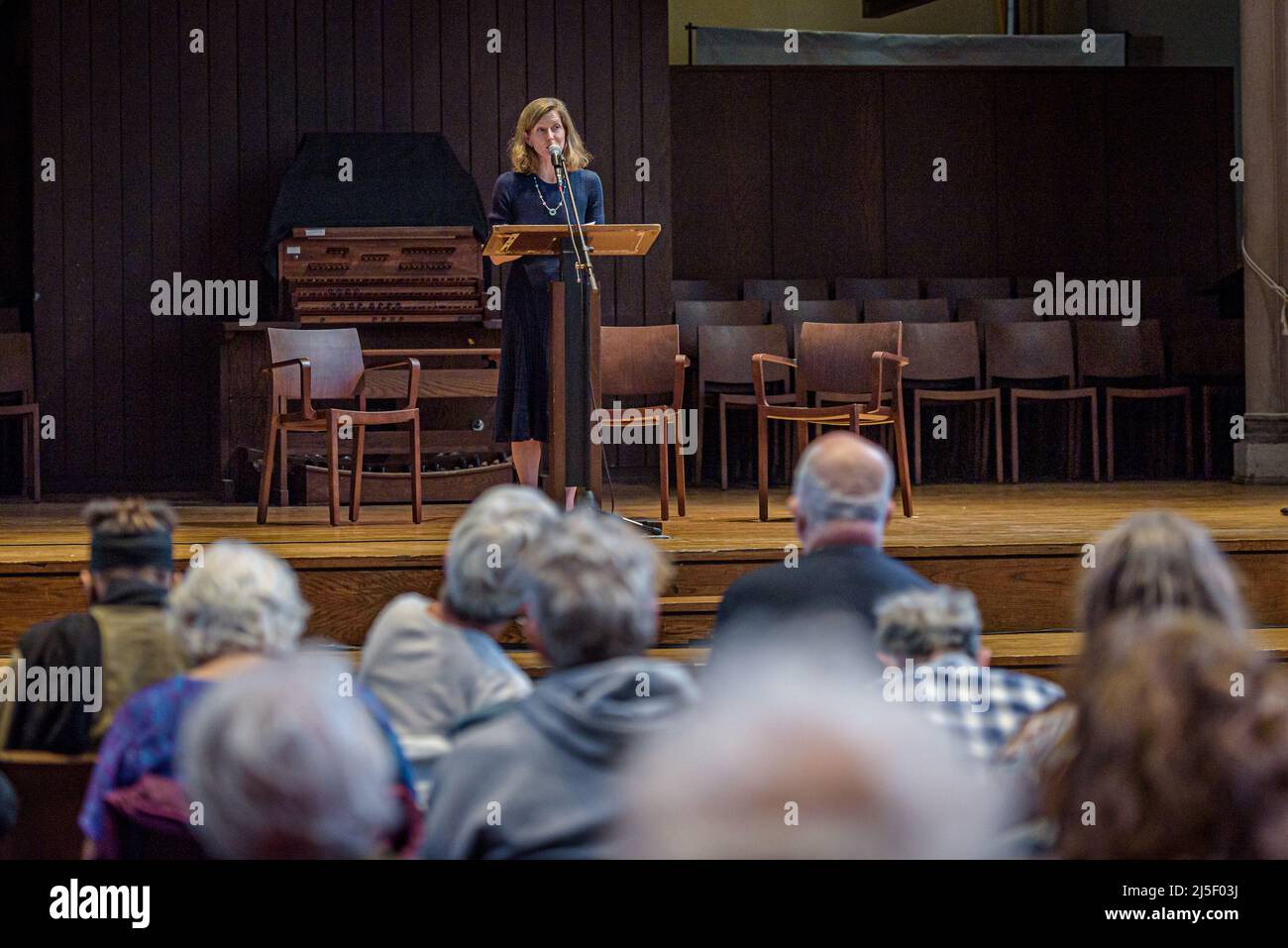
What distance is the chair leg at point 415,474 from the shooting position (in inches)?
219

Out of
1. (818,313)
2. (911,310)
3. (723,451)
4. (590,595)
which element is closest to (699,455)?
(723,451)

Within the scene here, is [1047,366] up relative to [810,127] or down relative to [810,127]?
down

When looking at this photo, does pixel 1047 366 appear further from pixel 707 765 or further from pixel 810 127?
pixel 707 765

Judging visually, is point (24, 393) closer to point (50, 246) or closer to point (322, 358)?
→ point (50, 246)

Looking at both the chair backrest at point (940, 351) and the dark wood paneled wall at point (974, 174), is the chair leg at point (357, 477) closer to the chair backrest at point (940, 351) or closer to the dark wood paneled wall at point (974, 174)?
the chair backrest at point (940, 351)

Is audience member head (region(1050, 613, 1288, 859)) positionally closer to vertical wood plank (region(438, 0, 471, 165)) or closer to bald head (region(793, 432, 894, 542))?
bald head (region(793, 432, 894, 542))

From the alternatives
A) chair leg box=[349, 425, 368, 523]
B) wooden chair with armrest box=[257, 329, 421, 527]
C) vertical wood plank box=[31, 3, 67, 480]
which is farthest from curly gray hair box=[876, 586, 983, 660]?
vertical wood plank box=[31, 3, 67, 480]

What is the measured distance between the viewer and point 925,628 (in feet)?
7.25

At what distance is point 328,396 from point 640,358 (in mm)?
1181

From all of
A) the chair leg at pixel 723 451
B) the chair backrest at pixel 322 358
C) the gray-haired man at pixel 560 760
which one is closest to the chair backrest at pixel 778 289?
the chair leg at pixel 723 451

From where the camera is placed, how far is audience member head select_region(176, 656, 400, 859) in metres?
1.32
